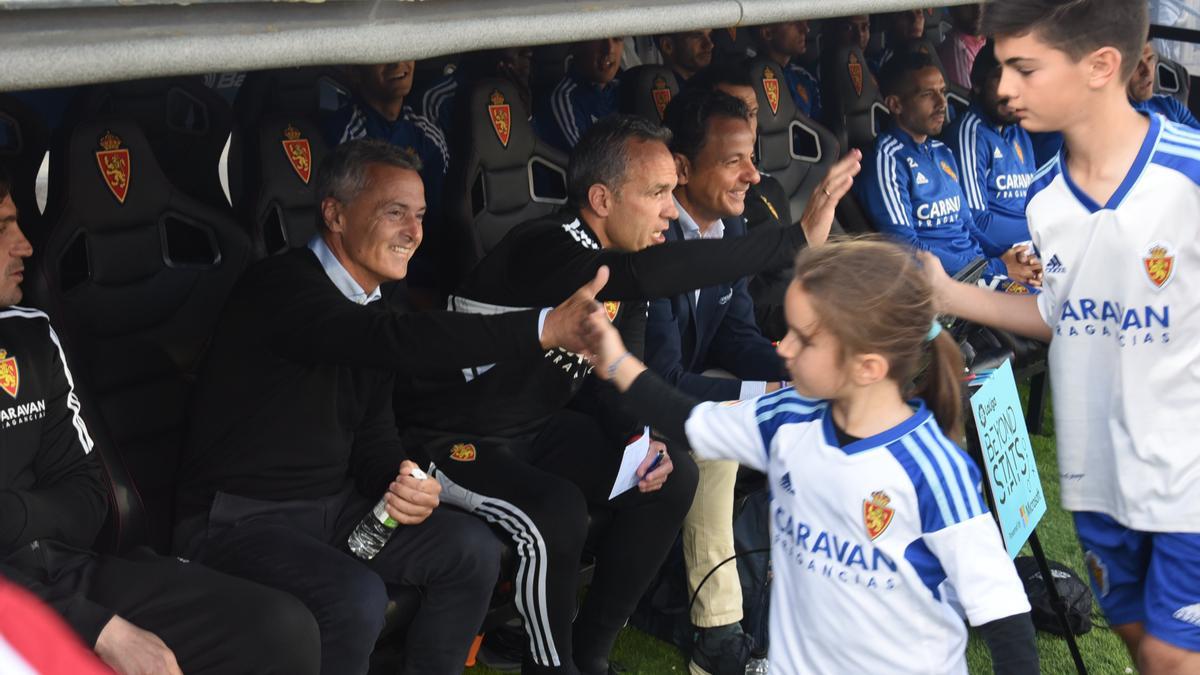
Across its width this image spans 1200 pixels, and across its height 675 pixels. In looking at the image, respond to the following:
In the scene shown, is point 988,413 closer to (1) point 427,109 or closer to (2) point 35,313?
(2) point 35,313

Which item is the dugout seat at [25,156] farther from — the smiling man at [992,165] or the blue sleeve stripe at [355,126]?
the smiling man at [992,165]

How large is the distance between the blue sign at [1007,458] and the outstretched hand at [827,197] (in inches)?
18.0

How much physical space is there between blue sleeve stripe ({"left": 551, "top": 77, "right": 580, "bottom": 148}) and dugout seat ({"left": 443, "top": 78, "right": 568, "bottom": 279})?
1016 mm

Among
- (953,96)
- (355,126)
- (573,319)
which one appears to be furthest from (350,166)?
(953,96)

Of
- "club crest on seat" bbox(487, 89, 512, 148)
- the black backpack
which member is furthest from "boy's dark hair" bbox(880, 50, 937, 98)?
the black backpack

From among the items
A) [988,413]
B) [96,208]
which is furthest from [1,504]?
[988,413]

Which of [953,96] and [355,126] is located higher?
[355,126]

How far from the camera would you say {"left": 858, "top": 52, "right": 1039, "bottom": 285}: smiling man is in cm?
462

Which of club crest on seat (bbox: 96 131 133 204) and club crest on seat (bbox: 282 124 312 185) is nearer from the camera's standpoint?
club crest on seat (bbox: 96 131 133 204)

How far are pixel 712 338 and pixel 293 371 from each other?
1322mm

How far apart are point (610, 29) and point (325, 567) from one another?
43.3 inches

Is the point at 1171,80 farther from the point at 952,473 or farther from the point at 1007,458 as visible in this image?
the point at 952,473

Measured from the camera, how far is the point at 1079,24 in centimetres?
211

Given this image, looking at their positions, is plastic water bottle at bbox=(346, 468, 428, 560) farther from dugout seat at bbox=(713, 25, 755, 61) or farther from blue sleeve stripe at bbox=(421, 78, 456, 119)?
dugout seat at bbox=(713, 25, 755, 61)
